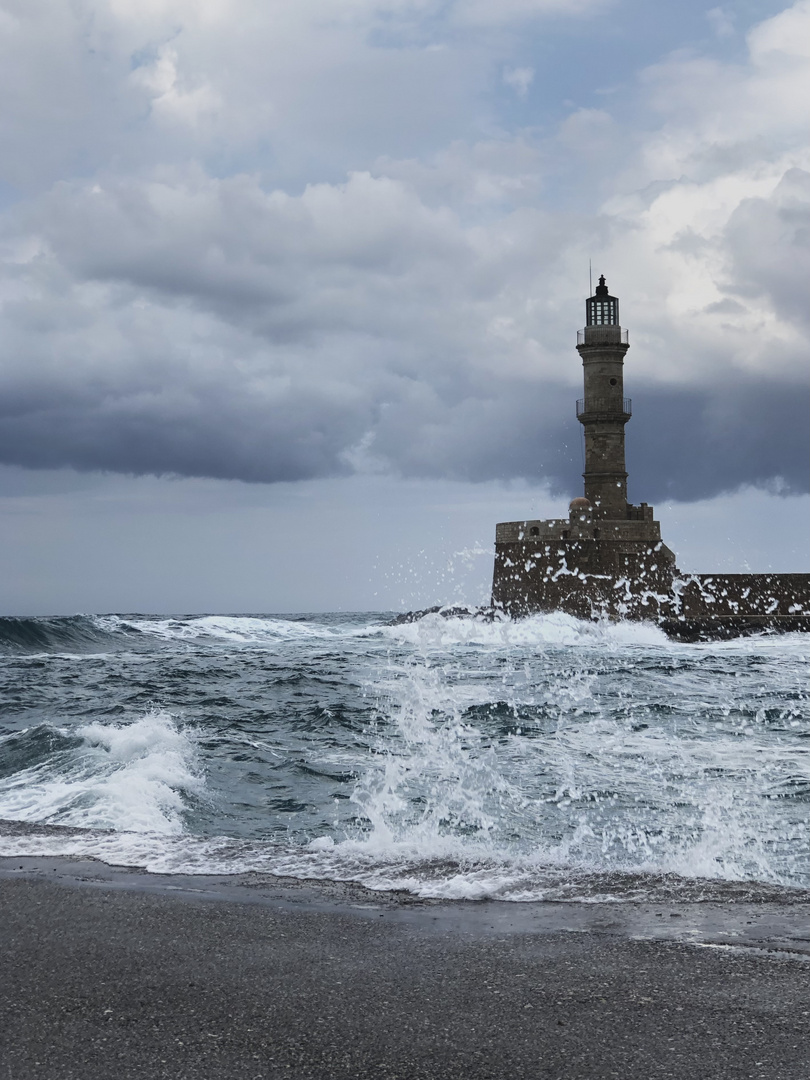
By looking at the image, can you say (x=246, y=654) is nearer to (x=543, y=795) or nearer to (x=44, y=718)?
(x=44, y=718)

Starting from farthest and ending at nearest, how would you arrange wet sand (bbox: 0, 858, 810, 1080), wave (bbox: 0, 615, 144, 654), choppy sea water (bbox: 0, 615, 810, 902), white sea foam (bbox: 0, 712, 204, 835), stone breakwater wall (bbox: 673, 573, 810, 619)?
stone breakwater wall (bbox: 673, 573, 810, 619), wave (bbox: 0, 615, 144, 654), white sea foam (bbox: 0, 712, 204, 835), choppy sea water (bbox: 0, 615, 810, 902), wet sand (bbox: 0, 858, 810, 1080)

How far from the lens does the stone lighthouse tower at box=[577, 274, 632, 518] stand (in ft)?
119

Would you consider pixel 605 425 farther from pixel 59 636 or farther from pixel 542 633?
pixel 59 636

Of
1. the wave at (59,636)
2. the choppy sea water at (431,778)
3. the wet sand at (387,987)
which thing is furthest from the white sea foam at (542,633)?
the wet sand at (387,987)

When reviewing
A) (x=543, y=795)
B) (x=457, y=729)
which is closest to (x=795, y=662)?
(x=457, y=729)

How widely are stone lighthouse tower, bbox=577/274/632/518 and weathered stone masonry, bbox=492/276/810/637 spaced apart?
0.12ft

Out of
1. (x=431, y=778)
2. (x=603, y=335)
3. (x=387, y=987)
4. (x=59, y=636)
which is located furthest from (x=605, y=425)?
(x=387, y=987)

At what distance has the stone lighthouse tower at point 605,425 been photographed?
36.1 m

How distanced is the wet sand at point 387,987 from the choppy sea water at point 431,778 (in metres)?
0.55

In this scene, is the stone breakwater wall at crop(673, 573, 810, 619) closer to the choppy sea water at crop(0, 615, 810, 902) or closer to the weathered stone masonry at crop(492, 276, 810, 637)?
the weathered stone masonry at crop(492, 276, 810, 637)

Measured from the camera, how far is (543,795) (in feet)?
25.2

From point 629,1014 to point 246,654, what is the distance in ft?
71.5

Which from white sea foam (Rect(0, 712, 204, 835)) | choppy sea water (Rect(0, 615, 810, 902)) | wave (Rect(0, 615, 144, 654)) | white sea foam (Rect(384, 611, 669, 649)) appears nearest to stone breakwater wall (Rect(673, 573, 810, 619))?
white sea foam (Rect(384, 611, 669, 649))

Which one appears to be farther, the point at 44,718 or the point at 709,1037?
the point at 44,718
